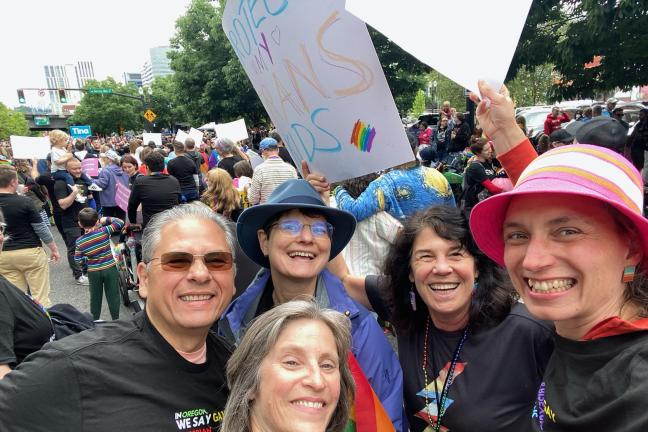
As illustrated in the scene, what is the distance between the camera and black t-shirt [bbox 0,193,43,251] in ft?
17.1

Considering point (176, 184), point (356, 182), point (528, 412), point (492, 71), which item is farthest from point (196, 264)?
point (176, 184)

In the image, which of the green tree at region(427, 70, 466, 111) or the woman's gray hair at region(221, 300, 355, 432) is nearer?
the woman's gray hair at region(221, 300, 355, 432)

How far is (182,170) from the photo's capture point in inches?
311

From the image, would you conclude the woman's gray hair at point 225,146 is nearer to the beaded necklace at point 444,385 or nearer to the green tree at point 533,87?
the beaded necklace at point 444,385

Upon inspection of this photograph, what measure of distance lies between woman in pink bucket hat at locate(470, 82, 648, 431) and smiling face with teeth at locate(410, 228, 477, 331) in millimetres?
528

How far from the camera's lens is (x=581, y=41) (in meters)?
7.55

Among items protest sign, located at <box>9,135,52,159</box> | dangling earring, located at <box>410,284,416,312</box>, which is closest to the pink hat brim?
dangling earring, located at <box>410,284,416,312</box>

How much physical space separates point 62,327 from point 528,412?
2.21 m

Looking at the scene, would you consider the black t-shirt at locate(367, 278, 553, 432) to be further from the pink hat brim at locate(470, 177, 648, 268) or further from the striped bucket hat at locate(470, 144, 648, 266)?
the striped bucket hat at locate(470, 144, 648, 266)

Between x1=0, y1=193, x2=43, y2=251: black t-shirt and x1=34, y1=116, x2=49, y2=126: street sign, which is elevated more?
x1=34, y1=116, x2=49, y2=126: street sign

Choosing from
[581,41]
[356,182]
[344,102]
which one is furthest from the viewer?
[581,41]

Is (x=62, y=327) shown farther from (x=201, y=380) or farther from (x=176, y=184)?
(x=176, y=184)

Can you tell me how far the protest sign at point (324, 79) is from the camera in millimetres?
1777

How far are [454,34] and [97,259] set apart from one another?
5.09 m
